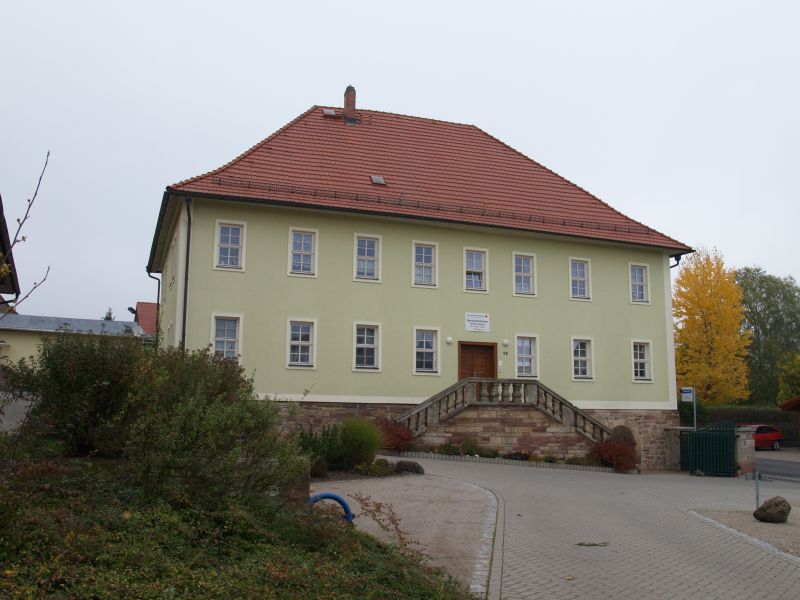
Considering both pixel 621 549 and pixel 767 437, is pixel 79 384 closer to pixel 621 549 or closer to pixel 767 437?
pixel 621 549

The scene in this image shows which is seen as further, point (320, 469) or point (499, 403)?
point (499, 403)

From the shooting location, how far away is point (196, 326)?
23.5 metres

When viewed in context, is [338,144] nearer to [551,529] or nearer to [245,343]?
[245,343]

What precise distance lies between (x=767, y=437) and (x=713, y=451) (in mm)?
23922

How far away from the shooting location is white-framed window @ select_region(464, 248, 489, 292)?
26922 mm

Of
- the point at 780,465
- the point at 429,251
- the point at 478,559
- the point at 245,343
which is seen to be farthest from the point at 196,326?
the point at 780,465

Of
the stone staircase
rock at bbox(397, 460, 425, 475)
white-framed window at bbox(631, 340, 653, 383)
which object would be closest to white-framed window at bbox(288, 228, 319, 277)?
the stone staircase

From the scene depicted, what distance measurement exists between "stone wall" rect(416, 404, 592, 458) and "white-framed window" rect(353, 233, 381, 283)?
5492 millimetres

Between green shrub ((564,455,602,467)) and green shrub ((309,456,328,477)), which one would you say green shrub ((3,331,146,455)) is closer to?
green shrub ((309,456,328,477))

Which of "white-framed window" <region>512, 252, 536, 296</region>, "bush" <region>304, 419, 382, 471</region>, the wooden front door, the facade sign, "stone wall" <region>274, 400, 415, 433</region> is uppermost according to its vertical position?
"white-framed window" <region>512, 252, 536, 296</region>

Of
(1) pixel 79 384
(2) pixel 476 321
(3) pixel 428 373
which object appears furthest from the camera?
(2) pixel 476 321

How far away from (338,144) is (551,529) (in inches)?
774

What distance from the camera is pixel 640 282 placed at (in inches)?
1160

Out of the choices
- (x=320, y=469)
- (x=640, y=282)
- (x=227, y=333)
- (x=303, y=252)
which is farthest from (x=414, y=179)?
(x=320, y=469)
